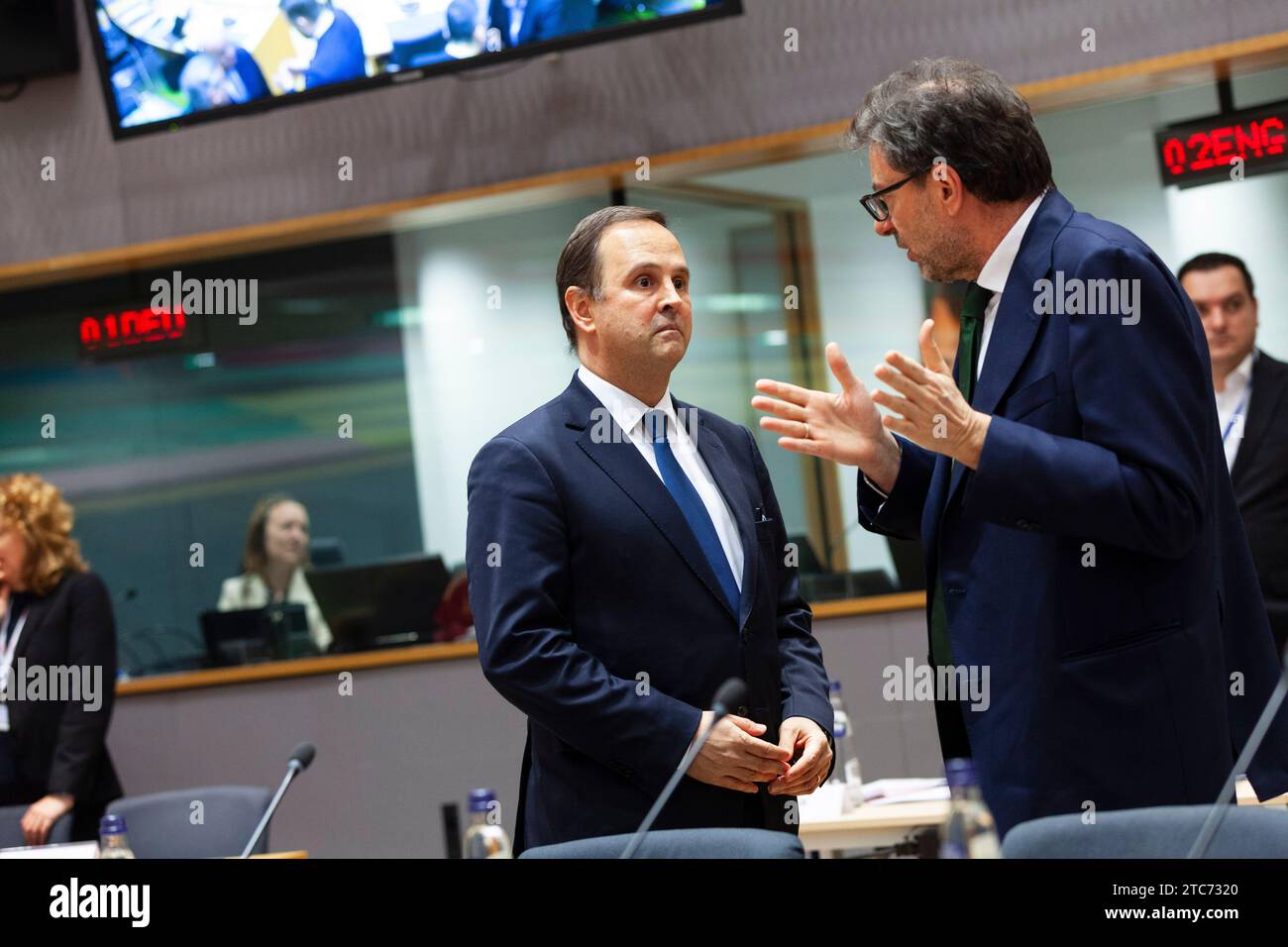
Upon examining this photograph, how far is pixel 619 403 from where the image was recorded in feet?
7.72

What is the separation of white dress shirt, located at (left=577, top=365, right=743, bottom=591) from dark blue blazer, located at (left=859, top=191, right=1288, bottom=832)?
17.6 inches

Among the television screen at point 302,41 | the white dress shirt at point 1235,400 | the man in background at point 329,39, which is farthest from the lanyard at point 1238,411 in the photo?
the man in background at point 329,39

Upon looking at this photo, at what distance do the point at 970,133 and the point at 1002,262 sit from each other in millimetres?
177

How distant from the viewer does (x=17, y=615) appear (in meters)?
4.73

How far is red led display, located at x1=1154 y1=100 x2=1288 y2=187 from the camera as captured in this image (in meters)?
4.58

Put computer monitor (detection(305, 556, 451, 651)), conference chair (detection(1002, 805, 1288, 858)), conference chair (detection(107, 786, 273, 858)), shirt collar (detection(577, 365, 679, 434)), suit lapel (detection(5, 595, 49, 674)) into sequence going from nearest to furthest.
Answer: conference chair (detection(1002, 805, 1288, 858)) < shirt collar (detection(577, 365, 679, 434)) < conference chair (detection(107, 786, 273, 858)) < suit lapel (detection(5, 595, 49, 674)) < computer monitor (detection(305, 556, 451, 651))

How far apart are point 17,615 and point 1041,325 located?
12.5 ft

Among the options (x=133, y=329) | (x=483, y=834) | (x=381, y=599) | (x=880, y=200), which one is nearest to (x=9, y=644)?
(x=381, y=599)

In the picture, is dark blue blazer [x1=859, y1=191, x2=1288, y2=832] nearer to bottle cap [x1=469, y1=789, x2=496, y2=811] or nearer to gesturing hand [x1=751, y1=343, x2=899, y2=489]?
gesturing hand [x1=751, y1=343, x2=899, y2=489]

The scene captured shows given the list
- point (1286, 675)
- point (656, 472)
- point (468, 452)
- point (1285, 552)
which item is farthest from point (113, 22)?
point (1286, 675)

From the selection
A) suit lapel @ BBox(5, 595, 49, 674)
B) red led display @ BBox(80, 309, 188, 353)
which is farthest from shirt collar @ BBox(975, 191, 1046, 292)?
red led display @ BBox(80, 309, 188, 353)

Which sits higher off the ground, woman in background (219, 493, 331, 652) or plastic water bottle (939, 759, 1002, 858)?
woman in background (219, 493, 331, 652)

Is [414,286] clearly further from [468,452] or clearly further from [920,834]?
[920,834]

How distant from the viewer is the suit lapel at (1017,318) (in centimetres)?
193
